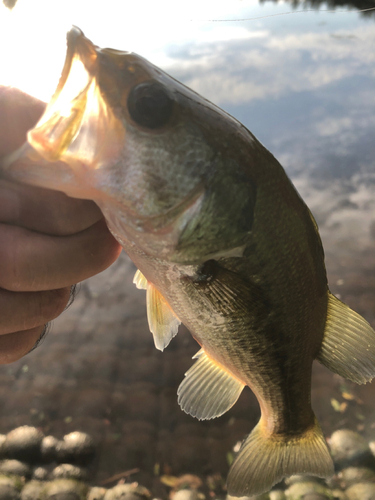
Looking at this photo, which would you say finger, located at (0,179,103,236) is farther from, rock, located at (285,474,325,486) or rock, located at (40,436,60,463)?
rock, located at (285,474,325,486)

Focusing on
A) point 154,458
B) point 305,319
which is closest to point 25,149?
point 305,319

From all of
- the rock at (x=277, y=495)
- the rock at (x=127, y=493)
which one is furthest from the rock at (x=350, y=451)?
the rock at (x=127, y=493)

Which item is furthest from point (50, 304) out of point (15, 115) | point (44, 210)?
point (15, 115)

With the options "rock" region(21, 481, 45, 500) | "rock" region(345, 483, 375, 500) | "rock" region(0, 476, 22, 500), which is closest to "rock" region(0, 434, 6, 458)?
"rock" region(0, 476, 22, 500)

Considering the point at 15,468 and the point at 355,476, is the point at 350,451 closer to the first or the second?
the point at 355,476

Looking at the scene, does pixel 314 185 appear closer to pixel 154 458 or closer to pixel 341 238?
pixel 341 238

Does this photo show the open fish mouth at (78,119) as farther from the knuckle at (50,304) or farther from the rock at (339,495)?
the rock at (339,495)
